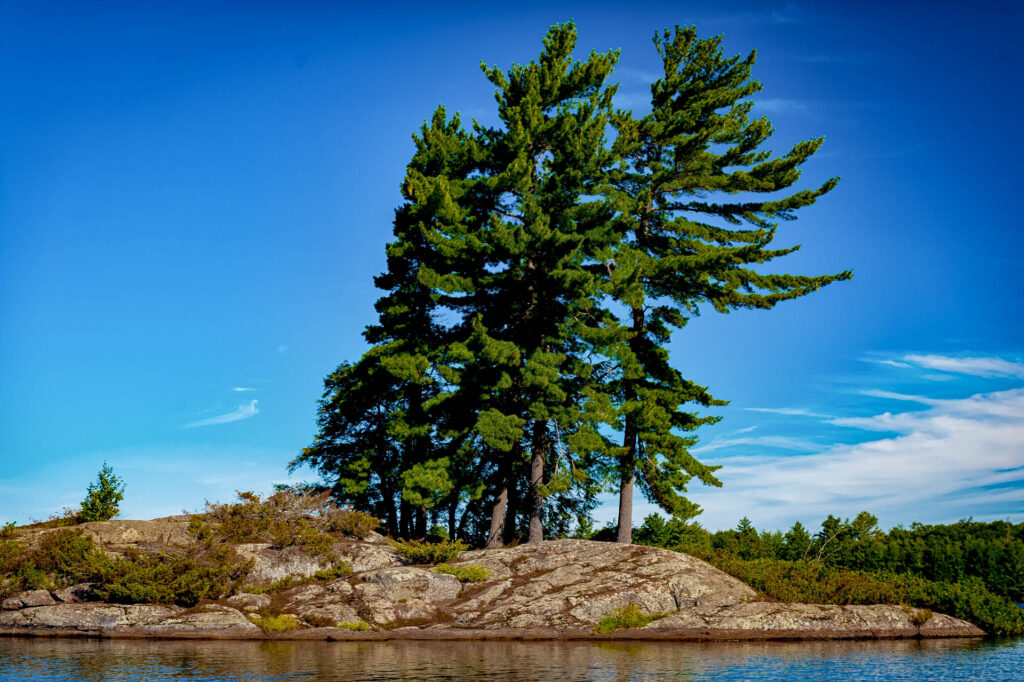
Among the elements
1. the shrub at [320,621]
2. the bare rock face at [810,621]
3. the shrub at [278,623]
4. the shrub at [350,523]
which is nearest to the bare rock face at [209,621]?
the shrub at [278,623]

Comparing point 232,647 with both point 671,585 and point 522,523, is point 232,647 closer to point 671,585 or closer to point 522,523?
point 671,585

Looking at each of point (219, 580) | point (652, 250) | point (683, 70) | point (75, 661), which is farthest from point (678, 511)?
point (75, 661)

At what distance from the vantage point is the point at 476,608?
20484mm

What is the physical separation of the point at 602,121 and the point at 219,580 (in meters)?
21.8

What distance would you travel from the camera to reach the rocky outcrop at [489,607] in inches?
760

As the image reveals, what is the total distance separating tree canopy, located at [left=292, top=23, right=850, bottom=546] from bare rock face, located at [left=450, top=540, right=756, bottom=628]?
3595 mm

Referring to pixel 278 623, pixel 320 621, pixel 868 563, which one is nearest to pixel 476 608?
pixel 320 621

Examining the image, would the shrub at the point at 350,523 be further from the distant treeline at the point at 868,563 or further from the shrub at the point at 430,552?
the distant treeline at the point at 868,563

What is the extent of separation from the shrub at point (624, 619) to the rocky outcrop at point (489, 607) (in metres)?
0.22

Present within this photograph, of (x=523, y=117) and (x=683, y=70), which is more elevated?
(x=683, y=70)

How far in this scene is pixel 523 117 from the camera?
1167 inches

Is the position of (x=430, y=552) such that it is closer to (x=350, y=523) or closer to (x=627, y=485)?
(x=350, y=523)

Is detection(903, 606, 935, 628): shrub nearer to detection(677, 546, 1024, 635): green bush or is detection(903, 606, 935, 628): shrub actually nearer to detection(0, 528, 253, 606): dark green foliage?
detection(677, 546, 1024, 635): green bush

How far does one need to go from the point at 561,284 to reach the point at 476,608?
1246 centimetres
